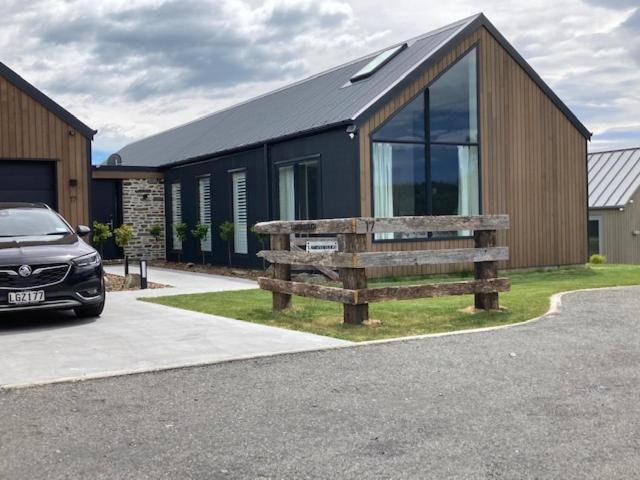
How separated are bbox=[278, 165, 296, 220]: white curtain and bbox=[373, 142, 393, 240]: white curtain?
8.23 ft

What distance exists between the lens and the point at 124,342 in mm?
7469

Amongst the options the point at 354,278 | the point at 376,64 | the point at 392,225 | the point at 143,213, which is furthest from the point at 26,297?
the point at 143,213

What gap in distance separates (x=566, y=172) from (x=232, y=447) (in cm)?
1554

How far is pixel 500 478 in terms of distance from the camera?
12.0ft

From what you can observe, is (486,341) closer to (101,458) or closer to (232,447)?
(232,447)

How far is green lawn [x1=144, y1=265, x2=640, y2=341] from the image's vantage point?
8203 millimetres

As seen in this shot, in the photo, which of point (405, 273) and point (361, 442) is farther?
point (405, 273)

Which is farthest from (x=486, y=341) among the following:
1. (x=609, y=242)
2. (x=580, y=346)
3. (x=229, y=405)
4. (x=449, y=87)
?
(x=609, y=242)

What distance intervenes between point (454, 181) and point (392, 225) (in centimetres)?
791

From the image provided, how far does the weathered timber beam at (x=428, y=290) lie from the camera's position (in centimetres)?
823

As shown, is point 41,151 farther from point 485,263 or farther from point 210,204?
point 485,263

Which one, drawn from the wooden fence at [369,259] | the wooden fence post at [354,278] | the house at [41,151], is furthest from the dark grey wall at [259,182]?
the wooden fence post at [354,278]

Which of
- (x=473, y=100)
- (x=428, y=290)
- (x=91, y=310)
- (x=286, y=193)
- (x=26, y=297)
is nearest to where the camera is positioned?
(x=26, y=297)

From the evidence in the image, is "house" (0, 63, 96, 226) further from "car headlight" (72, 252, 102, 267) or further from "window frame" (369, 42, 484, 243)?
"car headlight" (72, 252, 102, 267)
